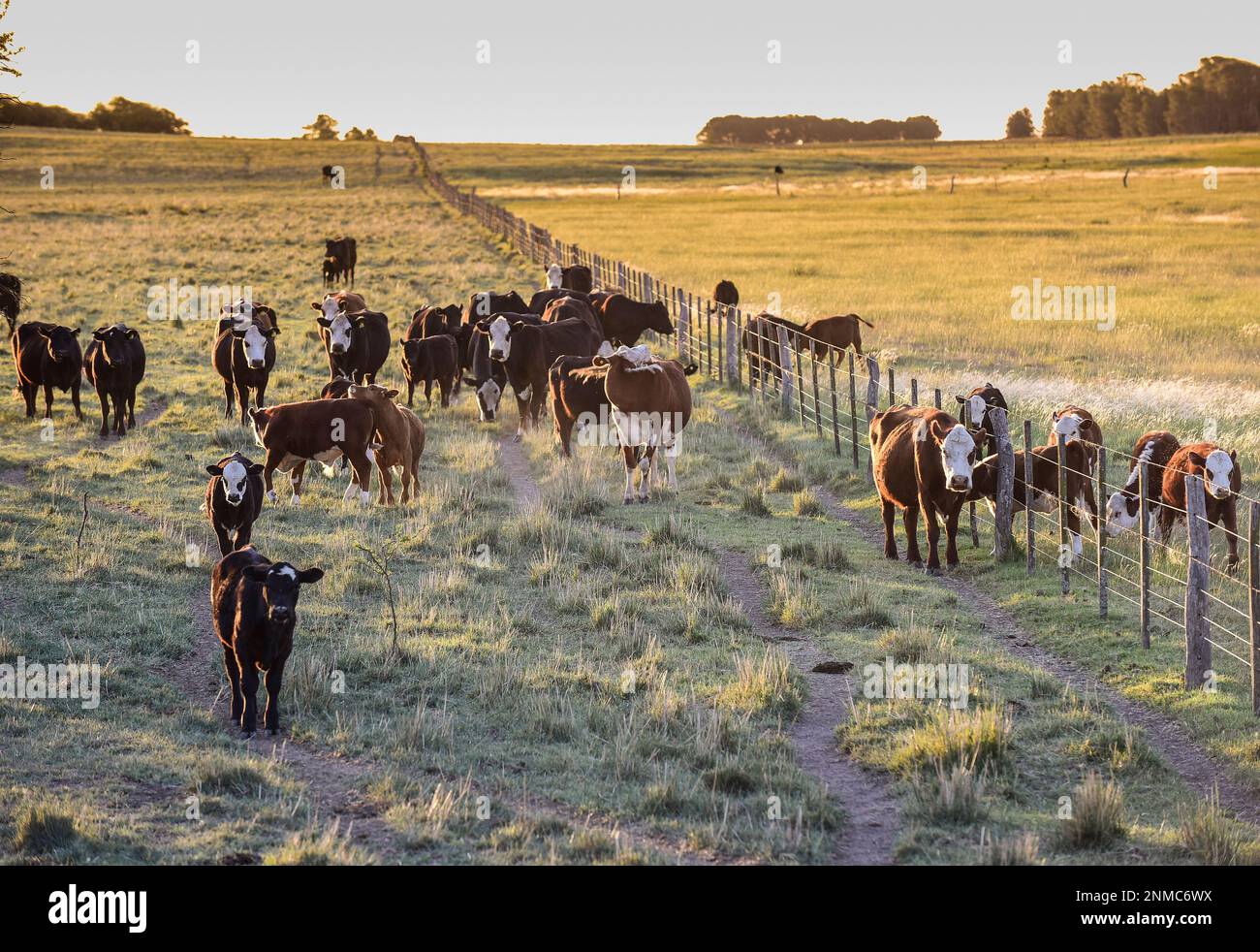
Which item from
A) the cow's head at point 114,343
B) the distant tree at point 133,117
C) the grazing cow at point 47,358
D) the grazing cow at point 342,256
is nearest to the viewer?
the cow's head at point 114,343

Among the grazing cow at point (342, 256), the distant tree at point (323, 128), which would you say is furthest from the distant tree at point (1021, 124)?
the grazing cow at point (342, 256)

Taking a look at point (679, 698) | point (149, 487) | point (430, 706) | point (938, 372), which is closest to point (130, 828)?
point (430, 706)

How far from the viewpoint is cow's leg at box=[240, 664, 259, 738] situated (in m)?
8.05

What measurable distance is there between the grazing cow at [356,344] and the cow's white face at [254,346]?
5.87 feet

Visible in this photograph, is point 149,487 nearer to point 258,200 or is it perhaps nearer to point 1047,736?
point 1047,736

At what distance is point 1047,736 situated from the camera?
8.13m

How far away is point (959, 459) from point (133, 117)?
466ft

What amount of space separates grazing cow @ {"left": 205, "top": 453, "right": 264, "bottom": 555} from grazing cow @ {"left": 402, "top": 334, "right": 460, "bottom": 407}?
27.6ft

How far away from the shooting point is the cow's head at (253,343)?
17.5 metres

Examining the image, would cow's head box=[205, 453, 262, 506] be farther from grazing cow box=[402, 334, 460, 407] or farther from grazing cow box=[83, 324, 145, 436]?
grazing cow box=[402, 334, 460, 407]

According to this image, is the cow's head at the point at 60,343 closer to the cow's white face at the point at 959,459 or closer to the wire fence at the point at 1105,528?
the wire fence at the point at 1105,528

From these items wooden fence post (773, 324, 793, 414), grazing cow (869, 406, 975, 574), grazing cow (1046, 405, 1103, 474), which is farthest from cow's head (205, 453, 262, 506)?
wooden fence post (773, 324, 793, 414)

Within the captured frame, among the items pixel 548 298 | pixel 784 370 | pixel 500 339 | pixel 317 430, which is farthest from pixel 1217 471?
pixel 548 298
